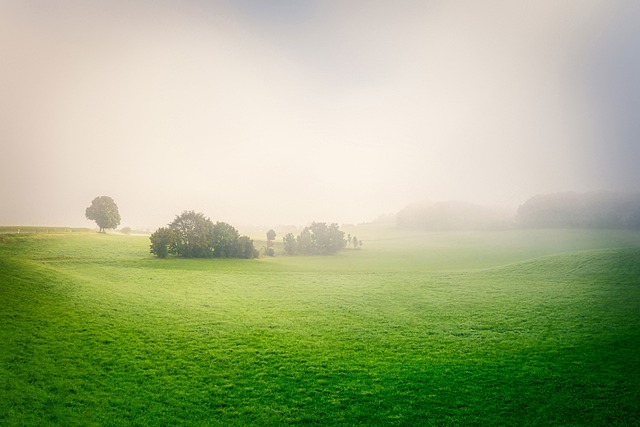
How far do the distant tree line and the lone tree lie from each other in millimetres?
87707

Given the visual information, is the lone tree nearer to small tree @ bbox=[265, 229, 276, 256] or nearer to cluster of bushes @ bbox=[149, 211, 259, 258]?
cluster of bushes @ bbox=[149, 211, 259, 258]

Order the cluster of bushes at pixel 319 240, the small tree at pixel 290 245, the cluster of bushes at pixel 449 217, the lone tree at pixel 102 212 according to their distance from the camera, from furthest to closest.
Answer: the cluster of bushes at pixel 449 217 < the cluster of bushes at pixel 319 240 < the small tree at pixel 290 245 < the lone tree at pixel 102 212

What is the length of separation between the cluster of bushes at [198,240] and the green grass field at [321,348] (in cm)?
1193

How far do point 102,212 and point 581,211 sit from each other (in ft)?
308

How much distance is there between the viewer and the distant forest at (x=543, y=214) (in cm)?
6525

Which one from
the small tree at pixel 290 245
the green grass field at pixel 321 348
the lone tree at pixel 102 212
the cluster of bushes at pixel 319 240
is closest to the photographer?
the green grass field at pixel 321 348

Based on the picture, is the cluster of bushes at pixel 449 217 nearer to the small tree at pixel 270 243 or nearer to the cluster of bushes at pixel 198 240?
the small tree at pixel 270 243

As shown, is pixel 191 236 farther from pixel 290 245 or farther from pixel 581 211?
pixel 581 211

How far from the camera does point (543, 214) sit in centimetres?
7675

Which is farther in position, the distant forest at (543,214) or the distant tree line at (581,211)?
the distant forest at (543,214)

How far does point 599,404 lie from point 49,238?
5408 cm

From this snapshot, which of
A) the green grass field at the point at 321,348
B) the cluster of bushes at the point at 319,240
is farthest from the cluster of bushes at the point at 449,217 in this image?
the green grass field at the point at 321,348

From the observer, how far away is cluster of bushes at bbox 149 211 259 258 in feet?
152

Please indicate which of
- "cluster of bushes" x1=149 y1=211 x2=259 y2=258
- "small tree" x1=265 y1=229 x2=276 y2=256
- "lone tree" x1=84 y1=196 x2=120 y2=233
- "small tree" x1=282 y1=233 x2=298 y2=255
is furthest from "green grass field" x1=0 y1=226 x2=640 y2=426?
"small tree" x1=282 y1=233 x2=298 y2=255
